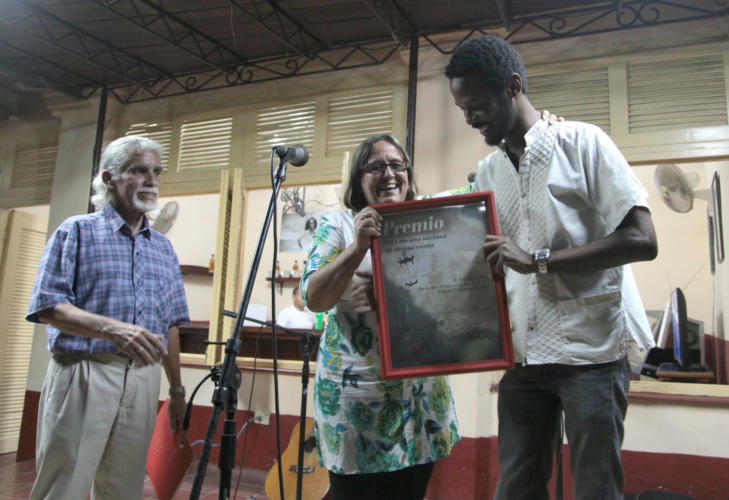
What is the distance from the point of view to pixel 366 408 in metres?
1.49

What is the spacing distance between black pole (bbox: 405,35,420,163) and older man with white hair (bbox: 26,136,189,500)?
8.57 feet

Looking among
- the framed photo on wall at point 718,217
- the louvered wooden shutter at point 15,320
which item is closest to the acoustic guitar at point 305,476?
the louvered wooden shutter at point 15,320

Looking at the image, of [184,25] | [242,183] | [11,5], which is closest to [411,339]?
[242,183]

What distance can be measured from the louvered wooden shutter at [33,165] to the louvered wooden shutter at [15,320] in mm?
401

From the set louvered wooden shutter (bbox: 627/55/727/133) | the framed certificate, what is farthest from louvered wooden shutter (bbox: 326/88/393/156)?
the framed certificate

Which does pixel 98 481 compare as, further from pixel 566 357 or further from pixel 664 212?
pixel 664 212

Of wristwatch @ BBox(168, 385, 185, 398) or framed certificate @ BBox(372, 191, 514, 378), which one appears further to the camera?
wristwatch @ BBox(168, 385, 185, 398)

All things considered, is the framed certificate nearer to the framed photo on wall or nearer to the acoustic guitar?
→ the acoustic guitar

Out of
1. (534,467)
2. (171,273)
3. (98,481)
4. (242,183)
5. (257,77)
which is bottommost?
(98,481)

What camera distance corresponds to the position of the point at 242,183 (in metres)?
5.15

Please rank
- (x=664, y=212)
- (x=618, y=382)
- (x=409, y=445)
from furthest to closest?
(x=664, y=212)
(x=409, y=445)
(x=618, y=382)

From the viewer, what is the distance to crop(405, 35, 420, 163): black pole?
452 centimetres

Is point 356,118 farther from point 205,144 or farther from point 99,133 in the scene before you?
point 99,133

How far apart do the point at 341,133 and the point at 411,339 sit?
385cm
